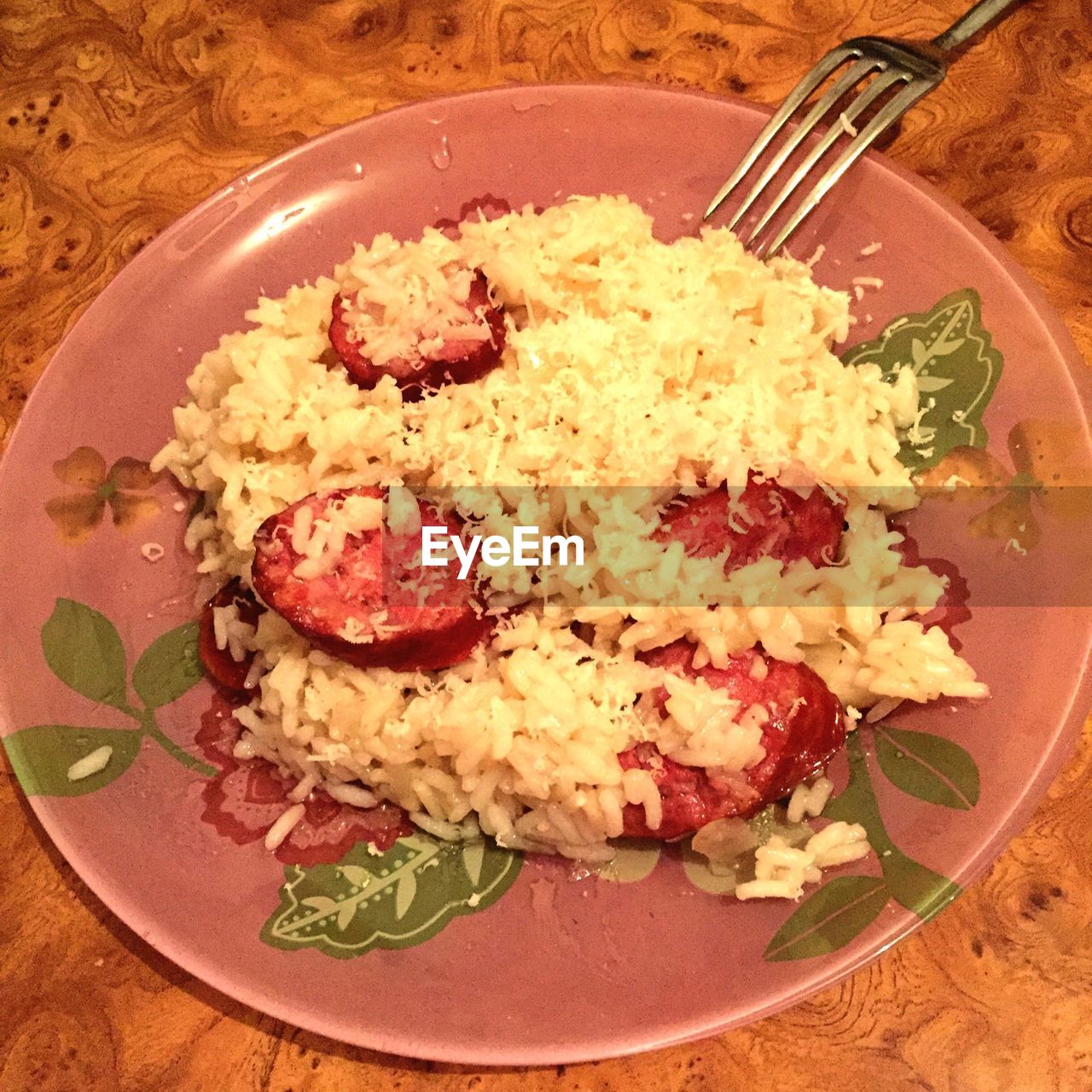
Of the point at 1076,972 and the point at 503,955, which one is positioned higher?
the point at 1076,972

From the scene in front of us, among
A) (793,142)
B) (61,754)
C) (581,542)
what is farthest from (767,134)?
(61,754)

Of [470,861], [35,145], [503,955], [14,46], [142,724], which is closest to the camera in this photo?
[503,955]

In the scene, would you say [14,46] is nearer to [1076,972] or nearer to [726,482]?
[726,482]

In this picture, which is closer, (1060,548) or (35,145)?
(1060,548)

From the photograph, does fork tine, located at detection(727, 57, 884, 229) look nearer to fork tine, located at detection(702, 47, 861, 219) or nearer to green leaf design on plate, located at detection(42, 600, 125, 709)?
fork tine, located at detection(702, 47, 861, 219)

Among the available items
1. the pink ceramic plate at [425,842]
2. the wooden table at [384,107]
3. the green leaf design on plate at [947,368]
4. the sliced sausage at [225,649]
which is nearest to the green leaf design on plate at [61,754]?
the pink ceramic plate at [425,842]

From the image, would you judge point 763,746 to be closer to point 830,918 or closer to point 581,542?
point 830,918

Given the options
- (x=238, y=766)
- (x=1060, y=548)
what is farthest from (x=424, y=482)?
(x=1060, y=548)
